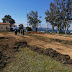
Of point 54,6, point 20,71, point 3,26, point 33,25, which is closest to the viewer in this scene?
point 20,71

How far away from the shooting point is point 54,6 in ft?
92.9

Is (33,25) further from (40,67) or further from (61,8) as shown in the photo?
(40,67)

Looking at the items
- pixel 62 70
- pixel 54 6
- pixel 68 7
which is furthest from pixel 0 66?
pixel 54 6

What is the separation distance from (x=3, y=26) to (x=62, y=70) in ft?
109

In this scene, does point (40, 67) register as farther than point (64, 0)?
No

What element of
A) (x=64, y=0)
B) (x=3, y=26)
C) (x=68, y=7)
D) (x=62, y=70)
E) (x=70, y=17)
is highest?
(x=64, y=0)

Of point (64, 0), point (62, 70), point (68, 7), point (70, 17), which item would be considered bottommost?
point (62, 70)

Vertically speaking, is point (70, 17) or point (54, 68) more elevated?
point (70, 17)

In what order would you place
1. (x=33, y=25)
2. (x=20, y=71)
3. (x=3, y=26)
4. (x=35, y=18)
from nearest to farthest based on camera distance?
(x=20, y=71)
(x=3, y=26)
(x=35, y=18)
(x=33, y=25)

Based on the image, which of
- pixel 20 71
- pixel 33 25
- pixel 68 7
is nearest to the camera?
pixel 20 71

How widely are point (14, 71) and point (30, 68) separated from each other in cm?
77

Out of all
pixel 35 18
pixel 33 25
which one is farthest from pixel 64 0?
pixel 33 25

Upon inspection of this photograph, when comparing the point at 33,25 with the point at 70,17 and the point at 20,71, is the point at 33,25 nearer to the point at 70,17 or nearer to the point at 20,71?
the point at 70,17

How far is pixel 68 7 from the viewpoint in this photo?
25.0 metres
